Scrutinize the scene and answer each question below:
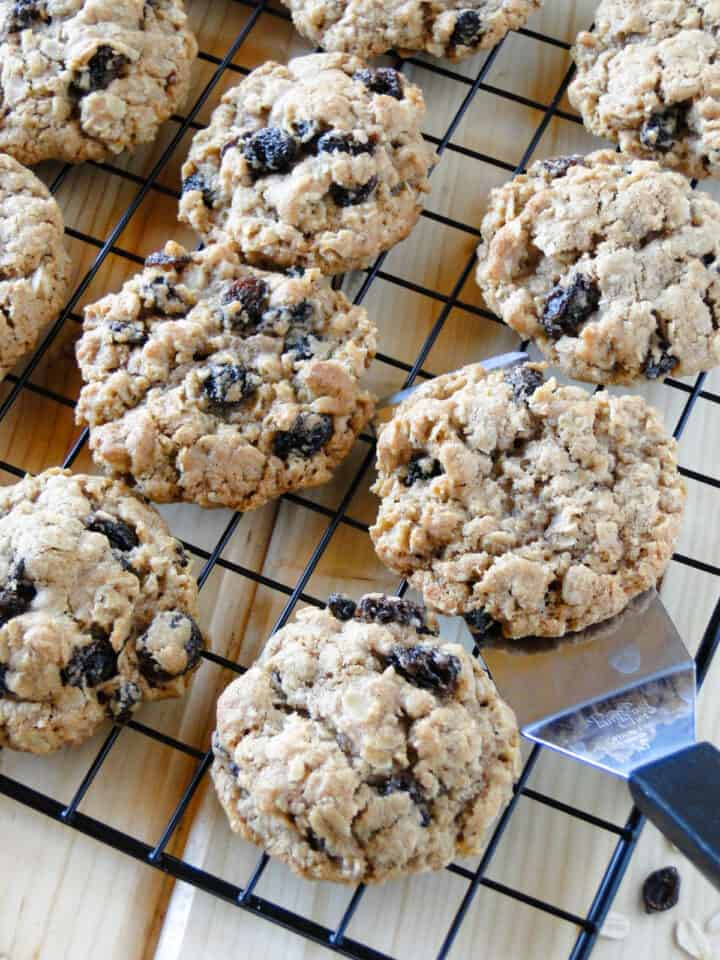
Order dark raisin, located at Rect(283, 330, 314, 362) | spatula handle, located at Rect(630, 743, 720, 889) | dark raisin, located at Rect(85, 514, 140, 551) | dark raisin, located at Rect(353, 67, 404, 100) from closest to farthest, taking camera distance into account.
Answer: spatula handle, located at Rect(630, 743, 720, 889), dark raisin, located at Rect(85, 514, 140, 551), dark raisin, located at Rect(283, 330, 314, 362), dark raisin, located at Rect(353, 67, 404, 100)

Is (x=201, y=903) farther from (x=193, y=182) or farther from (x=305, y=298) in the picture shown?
(x=193, y=182)

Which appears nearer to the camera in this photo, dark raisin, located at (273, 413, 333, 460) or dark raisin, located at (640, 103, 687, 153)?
dark raisin, located at (273, 413, 333, 460)

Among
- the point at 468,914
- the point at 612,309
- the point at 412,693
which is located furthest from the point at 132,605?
the point at 612,309

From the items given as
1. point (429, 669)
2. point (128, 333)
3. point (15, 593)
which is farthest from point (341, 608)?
point (128, 333)

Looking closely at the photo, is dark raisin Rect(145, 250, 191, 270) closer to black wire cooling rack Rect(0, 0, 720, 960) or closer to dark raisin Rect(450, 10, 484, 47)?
black wire cooling rack Rect(0, 0, 720, 960)

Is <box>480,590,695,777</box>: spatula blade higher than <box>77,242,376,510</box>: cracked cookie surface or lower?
lower

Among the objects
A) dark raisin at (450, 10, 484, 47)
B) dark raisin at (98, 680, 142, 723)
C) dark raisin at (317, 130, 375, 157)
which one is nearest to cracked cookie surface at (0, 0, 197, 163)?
dark raisin at (317, 130, 375, 157)
